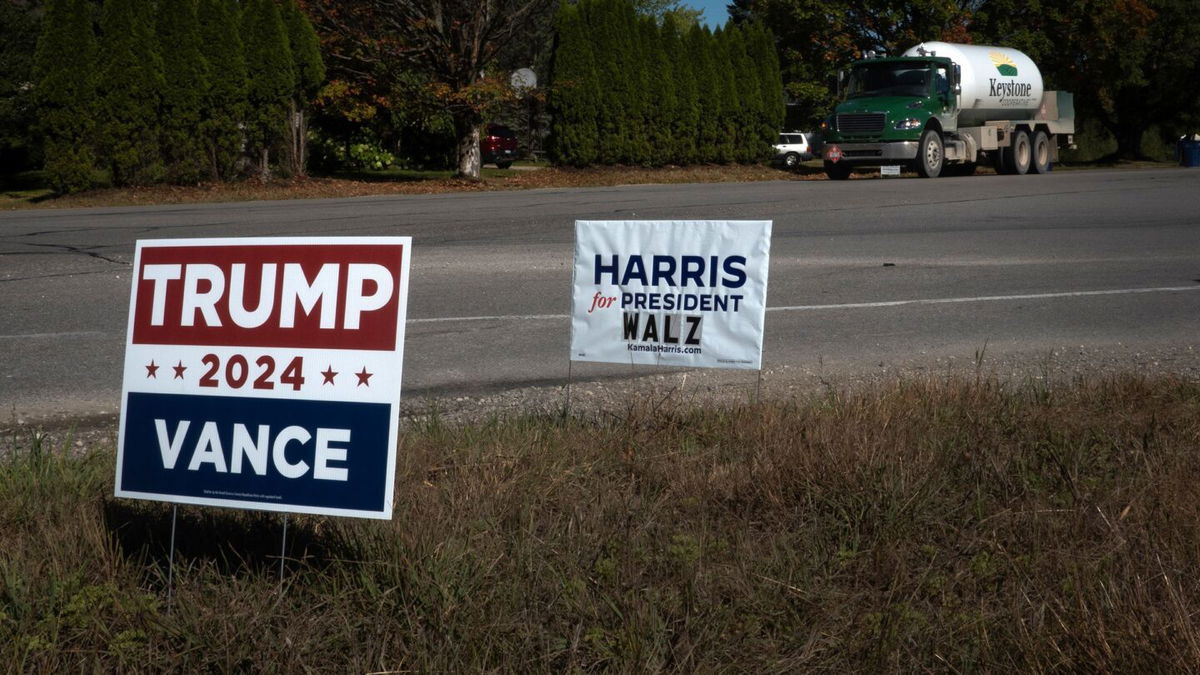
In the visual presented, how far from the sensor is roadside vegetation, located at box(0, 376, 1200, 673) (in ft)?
10.1

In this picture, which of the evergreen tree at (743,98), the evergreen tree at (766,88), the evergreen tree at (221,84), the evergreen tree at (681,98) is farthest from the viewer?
the evergreen tree at (766,88)

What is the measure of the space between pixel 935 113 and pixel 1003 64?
4.07 m

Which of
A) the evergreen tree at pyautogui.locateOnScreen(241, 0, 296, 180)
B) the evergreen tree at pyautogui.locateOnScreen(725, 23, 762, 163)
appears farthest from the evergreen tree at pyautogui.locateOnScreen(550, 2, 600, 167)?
the evergreen tree at pyautogui.locateOnScreen(241, 0, 296, 180)

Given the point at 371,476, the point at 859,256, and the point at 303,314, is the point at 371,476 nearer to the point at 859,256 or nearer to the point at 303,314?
the point at 303,314

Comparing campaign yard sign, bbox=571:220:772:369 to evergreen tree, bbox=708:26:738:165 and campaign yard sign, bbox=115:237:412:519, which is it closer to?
campaign yard sign, bbox=115:237:412:519

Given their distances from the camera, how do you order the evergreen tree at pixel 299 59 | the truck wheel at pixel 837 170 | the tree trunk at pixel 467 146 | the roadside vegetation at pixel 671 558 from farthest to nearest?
1. the truck wheel at pixel 837 170
2. the tree trunk at pixel 467 146
3. the evergreen tree at pixel 299 59
4. the roadside vegetation at pixel 671 558

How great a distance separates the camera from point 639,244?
5.26 metres

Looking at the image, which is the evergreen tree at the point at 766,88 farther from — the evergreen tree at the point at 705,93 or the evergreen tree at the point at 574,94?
the evergreen tree at the point at 574,94

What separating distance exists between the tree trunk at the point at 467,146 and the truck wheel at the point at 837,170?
8.43 metres

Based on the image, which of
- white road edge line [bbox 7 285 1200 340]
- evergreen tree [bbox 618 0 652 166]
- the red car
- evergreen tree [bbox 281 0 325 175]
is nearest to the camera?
white road edge line [bbox 7 285 1200 340]

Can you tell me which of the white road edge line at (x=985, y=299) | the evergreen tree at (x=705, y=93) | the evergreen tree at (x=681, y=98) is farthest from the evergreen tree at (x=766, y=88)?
the white road edge line at (x=985, y=299)

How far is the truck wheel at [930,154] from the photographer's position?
27.5m

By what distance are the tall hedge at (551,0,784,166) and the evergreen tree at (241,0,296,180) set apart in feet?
22.9

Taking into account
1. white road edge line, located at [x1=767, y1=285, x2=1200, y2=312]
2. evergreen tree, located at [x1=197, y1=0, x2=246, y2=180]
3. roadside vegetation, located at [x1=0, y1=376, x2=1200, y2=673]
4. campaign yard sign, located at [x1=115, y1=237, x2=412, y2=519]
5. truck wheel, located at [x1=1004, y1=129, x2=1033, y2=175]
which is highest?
evergreen tree, located at [x1=197, y1=0, x2=246, y2=180]
